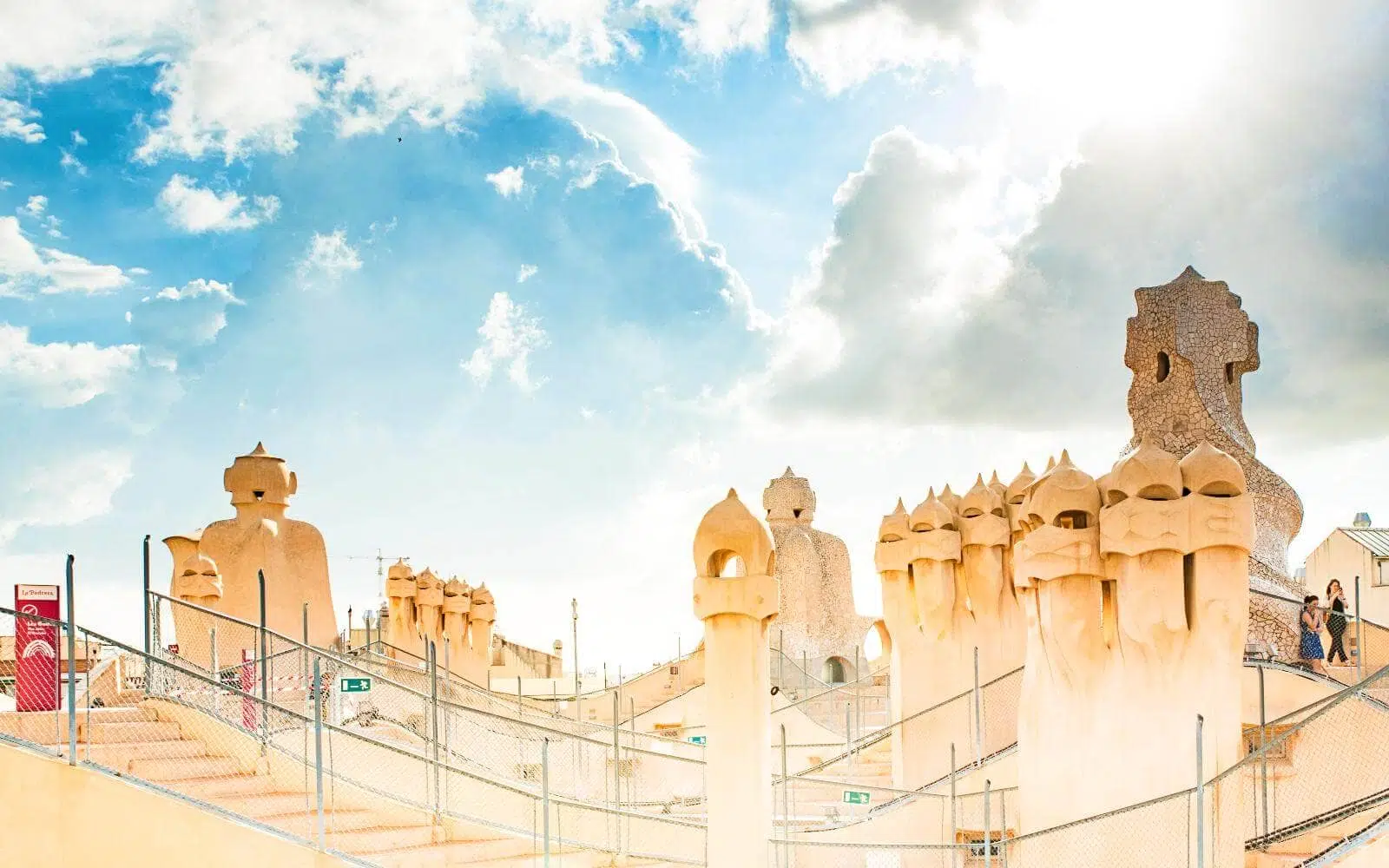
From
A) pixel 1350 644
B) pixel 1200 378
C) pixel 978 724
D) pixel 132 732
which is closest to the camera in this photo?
pixel 132 732

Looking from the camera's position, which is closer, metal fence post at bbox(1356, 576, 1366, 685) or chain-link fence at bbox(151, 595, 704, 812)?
metal fence post at bbox(1356, 576, 1366, 685)

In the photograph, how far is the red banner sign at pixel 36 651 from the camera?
11.4 m

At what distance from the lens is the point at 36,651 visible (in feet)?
37.7

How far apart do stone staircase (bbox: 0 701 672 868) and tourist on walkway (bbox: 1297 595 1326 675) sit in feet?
30.8

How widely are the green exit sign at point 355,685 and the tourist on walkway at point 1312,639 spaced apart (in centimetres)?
1155

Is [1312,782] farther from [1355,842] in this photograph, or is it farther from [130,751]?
[130,751]

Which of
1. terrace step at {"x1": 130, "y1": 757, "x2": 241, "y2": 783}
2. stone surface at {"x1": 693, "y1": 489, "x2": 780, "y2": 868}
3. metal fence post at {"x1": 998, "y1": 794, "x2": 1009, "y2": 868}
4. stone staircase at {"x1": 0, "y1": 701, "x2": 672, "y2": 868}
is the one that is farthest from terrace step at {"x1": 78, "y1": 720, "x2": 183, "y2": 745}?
metal fence post at {"x1": 998, "y1": 794, "x2": 1009, "y2": 868}

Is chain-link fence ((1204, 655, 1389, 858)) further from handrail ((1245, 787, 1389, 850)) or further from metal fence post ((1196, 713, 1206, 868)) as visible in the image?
metal fence post ((1196, 713, 1206, 868))

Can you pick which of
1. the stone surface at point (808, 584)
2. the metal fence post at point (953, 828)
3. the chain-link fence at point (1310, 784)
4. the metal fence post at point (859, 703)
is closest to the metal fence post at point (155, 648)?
the metal fence post at point (953, 828)

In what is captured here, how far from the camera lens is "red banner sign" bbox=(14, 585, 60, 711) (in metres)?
11.4

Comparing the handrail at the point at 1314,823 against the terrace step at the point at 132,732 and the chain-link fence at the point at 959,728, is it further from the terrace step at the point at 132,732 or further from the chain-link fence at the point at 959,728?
the terrace step at the point at 132,732

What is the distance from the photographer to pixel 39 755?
434 inches

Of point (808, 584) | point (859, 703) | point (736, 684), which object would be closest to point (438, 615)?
point (859, 703)

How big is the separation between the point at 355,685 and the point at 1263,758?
353 inches
